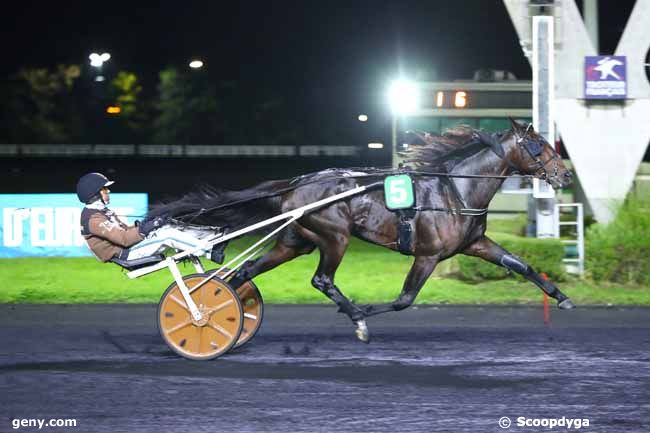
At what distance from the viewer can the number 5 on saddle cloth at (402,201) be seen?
27.4 ft

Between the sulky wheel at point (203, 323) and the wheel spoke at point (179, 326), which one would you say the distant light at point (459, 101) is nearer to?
the sulky wheel at point (203, 323)

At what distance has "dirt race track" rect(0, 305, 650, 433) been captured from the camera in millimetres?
6109

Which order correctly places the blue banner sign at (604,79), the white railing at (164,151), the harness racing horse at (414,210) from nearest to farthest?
the harness racing horse at (414,210) → the blue banner sign at (604,79) → the white railing at (164,151)

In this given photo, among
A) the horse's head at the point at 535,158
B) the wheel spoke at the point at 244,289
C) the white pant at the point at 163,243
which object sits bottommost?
the wheel spoke at the point at 244,289

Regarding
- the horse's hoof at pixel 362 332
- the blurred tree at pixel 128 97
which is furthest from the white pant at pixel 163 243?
the blurred tree at pixel 128 97

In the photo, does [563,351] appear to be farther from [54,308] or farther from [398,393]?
[54,308]

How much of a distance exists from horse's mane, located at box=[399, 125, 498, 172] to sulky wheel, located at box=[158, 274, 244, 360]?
2030 millimetres

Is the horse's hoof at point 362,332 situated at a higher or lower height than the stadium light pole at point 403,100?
lower

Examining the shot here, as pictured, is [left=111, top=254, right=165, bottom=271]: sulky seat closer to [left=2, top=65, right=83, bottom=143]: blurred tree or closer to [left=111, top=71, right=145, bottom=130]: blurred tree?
[left=2, top=65, right=83, bottom=143]: blurred tree

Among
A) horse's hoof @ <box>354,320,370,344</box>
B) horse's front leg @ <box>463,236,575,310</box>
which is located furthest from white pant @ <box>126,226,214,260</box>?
horse's front leg @ <box>463,236,575,310</box>

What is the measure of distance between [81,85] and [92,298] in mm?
49677

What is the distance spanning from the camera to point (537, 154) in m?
8.80

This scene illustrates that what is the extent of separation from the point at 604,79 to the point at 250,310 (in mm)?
7183

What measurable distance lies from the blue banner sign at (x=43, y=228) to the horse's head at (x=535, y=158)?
22.2ft
